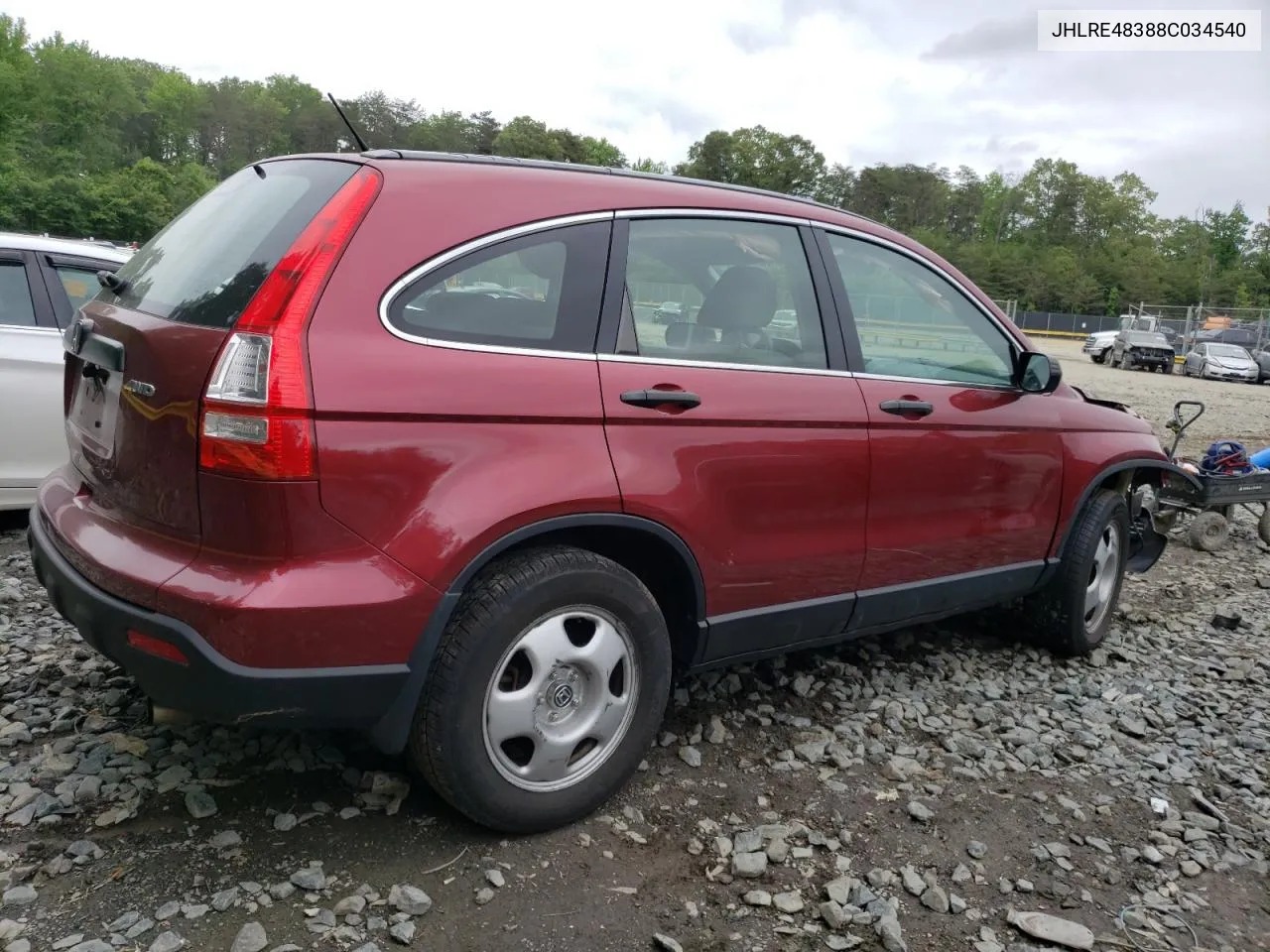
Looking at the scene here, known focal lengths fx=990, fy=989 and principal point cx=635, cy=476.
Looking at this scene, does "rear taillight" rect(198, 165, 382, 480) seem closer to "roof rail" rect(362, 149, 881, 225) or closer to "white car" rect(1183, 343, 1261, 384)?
"roof rail" rect(362, 149, 881, 225)

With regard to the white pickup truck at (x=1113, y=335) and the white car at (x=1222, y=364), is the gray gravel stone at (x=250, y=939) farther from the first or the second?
the white pickup truck at (x=1113, y=335)

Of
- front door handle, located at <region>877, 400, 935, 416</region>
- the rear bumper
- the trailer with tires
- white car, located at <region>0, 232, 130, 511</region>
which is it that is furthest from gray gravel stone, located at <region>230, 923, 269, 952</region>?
the trailer with tires

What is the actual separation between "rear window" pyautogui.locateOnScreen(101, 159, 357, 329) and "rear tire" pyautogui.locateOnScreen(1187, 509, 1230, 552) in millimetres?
6719

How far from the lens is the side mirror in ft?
13.2

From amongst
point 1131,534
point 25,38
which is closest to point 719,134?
point 25,38

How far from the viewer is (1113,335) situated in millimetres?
34875

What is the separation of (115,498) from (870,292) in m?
2.56

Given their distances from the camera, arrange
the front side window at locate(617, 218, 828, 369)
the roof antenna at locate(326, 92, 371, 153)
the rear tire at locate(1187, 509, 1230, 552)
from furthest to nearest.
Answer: the rear tire at locate(1187, 509, 1230, 552) → the roof antenna at locate(326, 92, 371, 153) → the front side window at locate(617, 218, 828, 369)

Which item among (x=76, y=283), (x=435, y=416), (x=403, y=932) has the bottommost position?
(x=403, y=932)

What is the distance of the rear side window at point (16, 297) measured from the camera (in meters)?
5.41

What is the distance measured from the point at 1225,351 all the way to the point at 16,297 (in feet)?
107

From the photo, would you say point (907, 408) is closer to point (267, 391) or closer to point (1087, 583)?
point (1087, 583)

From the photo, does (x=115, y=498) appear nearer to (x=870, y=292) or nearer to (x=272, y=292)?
(x=272, y=292)

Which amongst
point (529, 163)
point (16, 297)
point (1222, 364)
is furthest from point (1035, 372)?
point (1222, 364)
